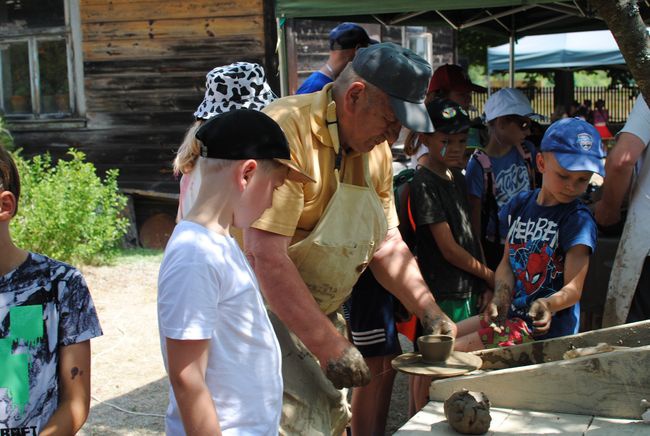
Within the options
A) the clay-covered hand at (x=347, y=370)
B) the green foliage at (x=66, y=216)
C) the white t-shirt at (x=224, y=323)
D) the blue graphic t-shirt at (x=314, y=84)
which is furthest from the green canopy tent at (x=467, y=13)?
the green foliage at (x=66, y=216)

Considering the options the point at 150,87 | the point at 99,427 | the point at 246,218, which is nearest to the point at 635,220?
the point at 246,218

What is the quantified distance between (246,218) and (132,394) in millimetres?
3568

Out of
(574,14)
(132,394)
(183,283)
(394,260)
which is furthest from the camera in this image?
(574,14)

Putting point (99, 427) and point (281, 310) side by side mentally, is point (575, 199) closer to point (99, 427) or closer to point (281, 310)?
point (281, 310)

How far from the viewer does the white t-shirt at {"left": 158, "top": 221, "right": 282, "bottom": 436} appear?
185cm

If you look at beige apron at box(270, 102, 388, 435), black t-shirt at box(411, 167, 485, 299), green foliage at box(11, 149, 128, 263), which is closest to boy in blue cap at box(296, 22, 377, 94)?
black t-shirt at box(411, 167, 485, 299)

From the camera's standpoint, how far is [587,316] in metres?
4.69

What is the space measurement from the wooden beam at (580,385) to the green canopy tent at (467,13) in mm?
2624

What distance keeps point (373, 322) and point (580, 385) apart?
4.27 ft

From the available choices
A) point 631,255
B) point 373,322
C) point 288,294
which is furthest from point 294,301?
point 631,255

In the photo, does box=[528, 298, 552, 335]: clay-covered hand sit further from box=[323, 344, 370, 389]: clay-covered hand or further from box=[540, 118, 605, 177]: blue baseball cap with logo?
box=[323, 344, 370, 389]: clay-covered hand

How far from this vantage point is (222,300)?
76.2 inches

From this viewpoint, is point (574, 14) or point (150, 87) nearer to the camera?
point (574, 14)

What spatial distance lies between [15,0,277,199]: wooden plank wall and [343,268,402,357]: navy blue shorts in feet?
17.6
